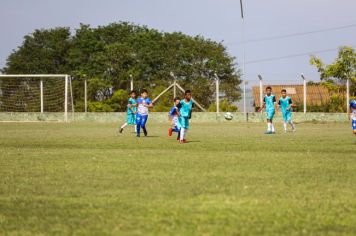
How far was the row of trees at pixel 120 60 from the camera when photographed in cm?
5622

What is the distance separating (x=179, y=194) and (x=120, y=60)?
208 feet

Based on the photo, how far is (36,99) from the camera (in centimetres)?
5438

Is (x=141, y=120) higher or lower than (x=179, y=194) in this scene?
higher

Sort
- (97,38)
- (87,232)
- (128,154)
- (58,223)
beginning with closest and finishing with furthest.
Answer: (87,232) < (58,223) < (128,154) < (97,38)

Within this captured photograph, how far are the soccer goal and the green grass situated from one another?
34.8 metres

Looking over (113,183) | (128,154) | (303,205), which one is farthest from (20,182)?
(128,154)

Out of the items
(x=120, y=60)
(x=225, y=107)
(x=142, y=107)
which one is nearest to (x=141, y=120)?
(x=142, y=107)

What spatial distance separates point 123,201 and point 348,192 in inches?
118

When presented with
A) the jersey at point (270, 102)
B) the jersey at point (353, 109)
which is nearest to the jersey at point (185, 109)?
the jersey at point (353, 109)

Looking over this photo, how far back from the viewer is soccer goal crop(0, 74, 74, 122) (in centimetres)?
5188

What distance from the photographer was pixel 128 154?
17812mm

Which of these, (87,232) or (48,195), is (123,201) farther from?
(87,232)

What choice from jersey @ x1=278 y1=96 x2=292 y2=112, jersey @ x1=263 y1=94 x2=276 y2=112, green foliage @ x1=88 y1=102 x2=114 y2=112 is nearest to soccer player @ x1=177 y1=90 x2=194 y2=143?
jersey @ x1=263 y1=94 x2=276 y2=112

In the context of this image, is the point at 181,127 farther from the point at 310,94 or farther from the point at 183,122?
the point at 310,94
